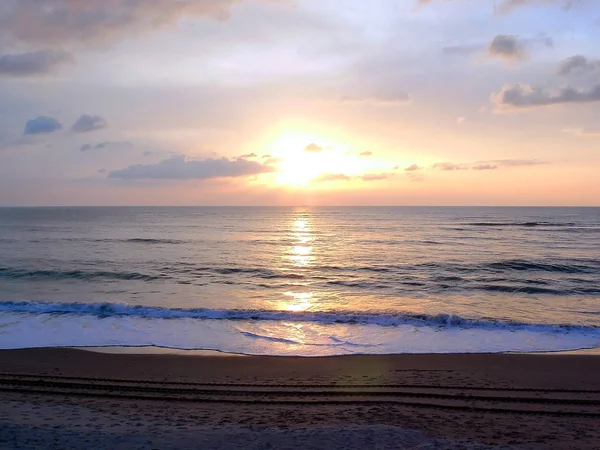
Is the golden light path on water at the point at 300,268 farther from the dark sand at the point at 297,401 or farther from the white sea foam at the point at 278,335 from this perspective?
the dark sand at the point at 297,401

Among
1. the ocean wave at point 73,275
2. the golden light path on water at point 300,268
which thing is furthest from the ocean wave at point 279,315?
the ocean wave at point 73,275

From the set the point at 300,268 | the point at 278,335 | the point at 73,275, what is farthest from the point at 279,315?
the point at 73,275

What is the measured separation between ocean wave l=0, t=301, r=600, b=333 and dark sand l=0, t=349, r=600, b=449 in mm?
3717

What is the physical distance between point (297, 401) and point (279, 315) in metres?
8.50

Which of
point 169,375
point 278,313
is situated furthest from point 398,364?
point 278,313

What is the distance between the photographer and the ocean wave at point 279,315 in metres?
15.8

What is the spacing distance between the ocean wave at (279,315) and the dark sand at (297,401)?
146 inches

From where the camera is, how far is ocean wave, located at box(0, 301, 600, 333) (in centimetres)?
1577

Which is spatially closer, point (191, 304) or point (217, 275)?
point (191, 304)

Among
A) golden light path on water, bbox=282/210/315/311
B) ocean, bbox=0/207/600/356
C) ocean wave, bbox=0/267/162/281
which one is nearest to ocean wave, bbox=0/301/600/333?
ocean, bbox=0/207/600/356

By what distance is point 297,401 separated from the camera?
8562mm

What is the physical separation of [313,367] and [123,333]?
6.70 m

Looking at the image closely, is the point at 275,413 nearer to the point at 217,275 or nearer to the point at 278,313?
the point at 278,313

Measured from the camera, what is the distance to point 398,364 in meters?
11.2
